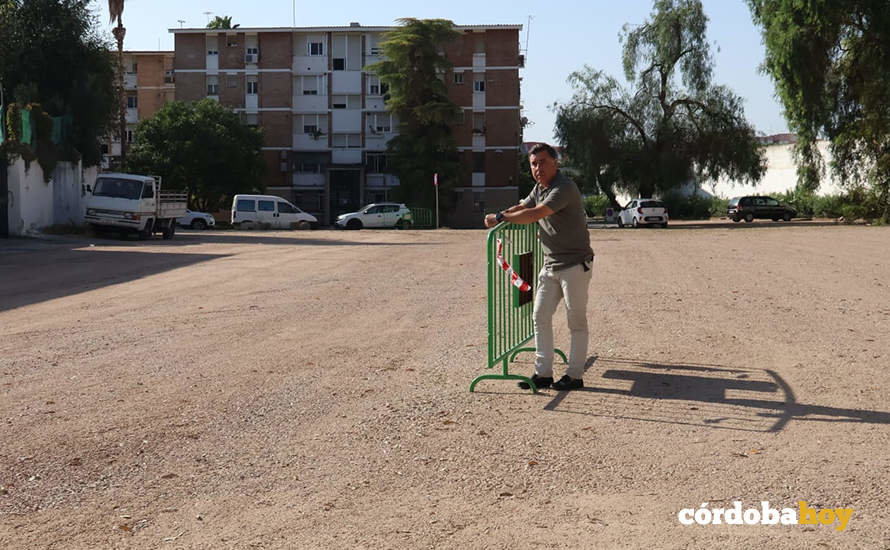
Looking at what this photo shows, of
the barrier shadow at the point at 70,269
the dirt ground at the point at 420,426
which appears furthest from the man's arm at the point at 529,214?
the barrier shadow at the point at 70,269

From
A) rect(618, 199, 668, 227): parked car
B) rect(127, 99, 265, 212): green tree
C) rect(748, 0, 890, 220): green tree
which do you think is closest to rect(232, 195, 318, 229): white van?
rect(127, 99, 265, 212): green tree

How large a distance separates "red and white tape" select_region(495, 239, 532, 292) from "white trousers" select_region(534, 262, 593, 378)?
1.83ft

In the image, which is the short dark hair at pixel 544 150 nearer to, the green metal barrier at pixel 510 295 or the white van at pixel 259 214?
the green metal barrier at pixel 510 295

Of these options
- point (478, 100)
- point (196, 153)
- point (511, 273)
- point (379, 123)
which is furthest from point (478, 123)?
point (511, 273)

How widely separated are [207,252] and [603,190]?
39.7 metres

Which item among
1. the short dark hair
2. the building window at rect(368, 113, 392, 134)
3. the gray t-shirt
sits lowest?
the gray t-shirt

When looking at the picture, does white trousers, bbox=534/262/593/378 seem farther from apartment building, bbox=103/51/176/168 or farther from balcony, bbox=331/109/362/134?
apartment building, bbox=103/51/176/168

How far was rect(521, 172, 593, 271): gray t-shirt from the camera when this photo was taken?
786cm

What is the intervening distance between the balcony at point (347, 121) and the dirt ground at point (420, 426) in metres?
61.8

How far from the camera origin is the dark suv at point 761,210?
62.7m

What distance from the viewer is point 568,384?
26.5 ft

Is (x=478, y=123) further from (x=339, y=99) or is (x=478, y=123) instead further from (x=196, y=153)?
(x=196, y=153)

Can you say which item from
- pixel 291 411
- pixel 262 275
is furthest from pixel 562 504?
pixel 262 275

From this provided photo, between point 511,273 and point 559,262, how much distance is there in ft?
2.96
